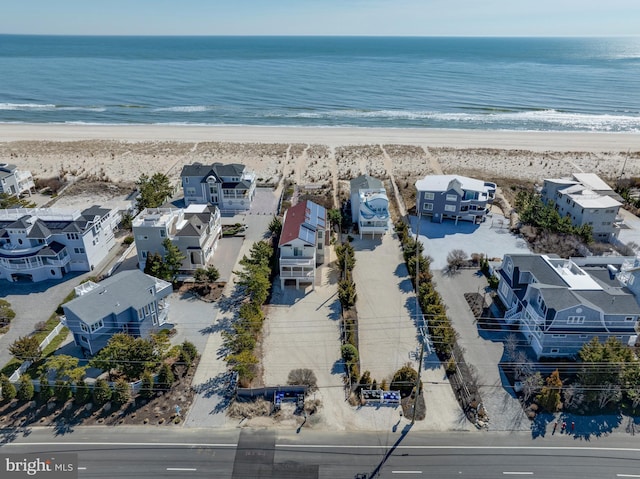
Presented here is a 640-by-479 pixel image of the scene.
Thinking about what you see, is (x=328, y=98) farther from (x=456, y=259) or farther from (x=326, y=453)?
(x=326, y=453)

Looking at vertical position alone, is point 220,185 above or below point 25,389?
above

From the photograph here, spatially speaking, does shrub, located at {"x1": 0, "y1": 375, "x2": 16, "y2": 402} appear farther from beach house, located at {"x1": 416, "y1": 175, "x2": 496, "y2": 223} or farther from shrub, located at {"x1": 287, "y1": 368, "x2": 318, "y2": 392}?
beach house, located at {"x1": 416, "y1": 175, "x2": 496, "y2": 223}

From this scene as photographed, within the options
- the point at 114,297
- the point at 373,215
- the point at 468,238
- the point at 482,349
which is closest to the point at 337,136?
the point at 373,215

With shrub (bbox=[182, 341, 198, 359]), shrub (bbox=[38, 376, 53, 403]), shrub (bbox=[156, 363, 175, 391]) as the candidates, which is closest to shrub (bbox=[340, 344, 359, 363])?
shrub (bbox=[182, 341, 198, 359])

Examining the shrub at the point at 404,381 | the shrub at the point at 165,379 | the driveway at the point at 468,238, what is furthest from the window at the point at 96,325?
the driveway at the point at 468,238

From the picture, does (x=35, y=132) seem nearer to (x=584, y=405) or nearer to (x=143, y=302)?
(x=143, y=302)

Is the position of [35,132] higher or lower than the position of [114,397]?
higher

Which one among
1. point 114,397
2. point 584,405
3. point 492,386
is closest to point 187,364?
point 114,397
